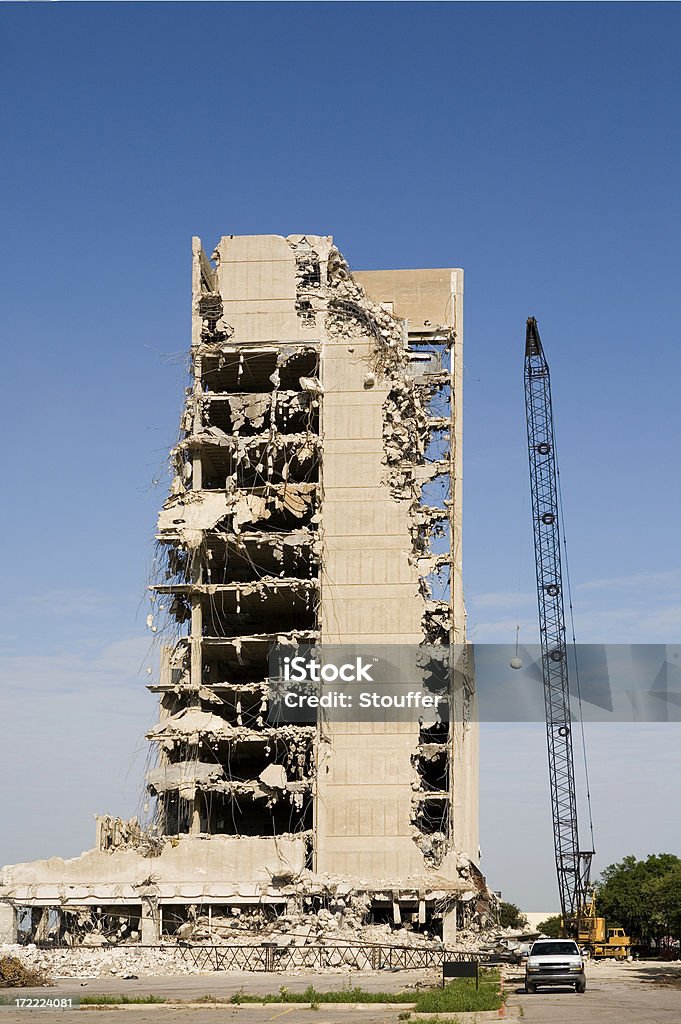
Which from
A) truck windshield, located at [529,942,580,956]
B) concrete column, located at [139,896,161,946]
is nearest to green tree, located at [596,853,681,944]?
concrete column, located at [139,896,161,946]

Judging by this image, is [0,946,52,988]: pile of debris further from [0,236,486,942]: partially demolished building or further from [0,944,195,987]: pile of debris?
[0,236,486,942]: partially demolished building

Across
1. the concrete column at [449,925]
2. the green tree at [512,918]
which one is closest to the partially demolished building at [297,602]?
the concrete column at [449,925]

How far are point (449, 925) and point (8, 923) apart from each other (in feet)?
58.3

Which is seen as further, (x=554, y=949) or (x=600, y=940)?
(x=600, y=940)

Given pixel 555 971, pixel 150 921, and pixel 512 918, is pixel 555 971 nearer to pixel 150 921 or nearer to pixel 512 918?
pixel 150 921

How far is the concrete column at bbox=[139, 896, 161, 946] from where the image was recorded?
51531 mm

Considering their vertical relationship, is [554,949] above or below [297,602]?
below

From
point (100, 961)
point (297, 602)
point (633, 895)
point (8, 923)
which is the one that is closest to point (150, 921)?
point (8, 923)

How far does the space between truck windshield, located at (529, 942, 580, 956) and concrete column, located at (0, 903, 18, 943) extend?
23968mm

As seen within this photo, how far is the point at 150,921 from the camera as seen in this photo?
171 ft

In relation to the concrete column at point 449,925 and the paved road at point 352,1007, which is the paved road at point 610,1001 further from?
the concrete column at point 449,925

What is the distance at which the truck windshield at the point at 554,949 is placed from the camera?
120 ft

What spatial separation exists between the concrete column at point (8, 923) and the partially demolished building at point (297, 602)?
10 cm

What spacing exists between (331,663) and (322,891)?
11.3 metres
